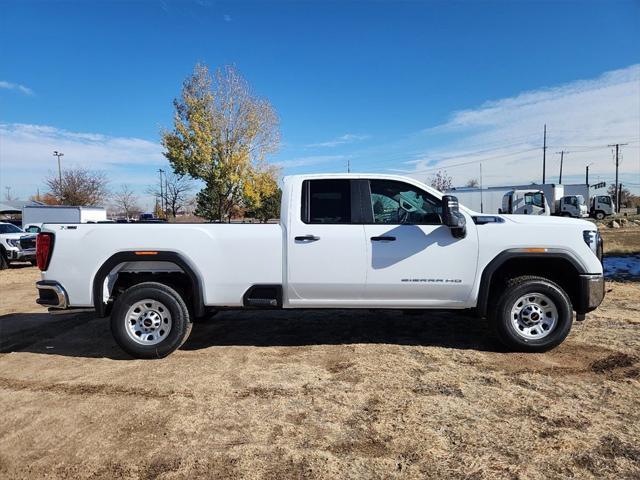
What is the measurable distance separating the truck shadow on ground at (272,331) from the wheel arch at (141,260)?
0.80m

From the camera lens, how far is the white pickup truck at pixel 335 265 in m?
4.96

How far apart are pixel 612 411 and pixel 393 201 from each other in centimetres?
278

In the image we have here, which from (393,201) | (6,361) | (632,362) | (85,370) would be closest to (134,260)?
(85,370)

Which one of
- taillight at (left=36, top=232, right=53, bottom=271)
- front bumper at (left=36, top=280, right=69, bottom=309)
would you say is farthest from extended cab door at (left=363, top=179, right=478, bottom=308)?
taillight at (left=36, top=232, right=53, bottom=271)

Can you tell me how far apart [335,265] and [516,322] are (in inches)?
81.5

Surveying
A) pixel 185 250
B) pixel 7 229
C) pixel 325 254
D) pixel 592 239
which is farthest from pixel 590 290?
pixel 7 229

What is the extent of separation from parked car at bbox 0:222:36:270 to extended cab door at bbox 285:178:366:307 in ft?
45.3

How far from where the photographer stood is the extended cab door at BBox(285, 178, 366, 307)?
16.3 ft

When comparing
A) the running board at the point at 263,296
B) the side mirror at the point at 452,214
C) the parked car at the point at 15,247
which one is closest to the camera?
the side mirror at the point at 452,214

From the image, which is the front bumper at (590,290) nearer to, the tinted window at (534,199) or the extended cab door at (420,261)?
the extended cab door at (420,261)

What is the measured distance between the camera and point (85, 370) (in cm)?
A: 483

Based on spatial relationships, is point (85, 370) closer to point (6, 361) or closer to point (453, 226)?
point (6, 361)

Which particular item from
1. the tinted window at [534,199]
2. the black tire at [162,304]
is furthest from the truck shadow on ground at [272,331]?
the tinted window at [534,199]

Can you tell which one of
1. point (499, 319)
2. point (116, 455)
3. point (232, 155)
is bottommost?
point (116, 455)
